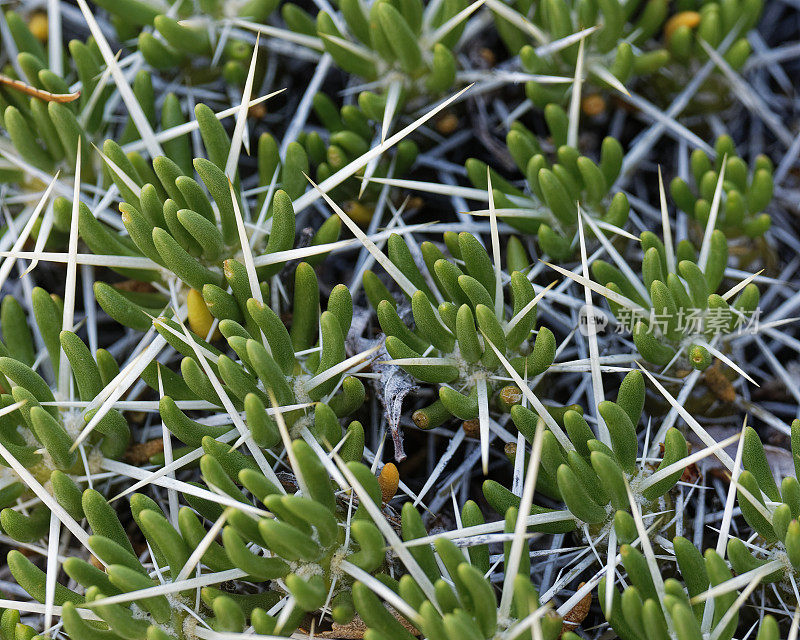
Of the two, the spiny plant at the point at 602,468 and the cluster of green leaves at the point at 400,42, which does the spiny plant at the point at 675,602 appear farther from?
the cluster of green leaves at the point at 400,42

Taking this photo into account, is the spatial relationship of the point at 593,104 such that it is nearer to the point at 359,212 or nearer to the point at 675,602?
the point at 359,212

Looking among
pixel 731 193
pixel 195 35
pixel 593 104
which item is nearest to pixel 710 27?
pixel 593 104

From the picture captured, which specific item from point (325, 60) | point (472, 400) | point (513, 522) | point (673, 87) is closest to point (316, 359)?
point (472, 400)

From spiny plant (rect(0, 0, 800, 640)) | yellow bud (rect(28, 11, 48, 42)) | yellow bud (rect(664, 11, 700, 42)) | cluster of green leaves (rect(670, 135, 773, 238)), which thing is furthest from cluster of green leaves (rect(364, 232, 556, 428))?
yellow bud (rect(28, 11, 48, 42))

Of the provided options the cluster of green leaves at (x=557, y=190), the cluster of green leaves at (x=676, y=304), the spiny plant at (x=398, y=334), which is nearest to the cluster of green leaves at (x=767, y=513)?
the spiny plant at (x=398, y=334)

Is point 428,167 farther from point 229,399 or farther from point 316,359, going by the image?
point 229,399

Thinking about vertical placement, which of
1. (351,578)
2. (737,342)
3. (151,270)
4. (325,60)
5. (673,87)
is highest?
(325,60)
